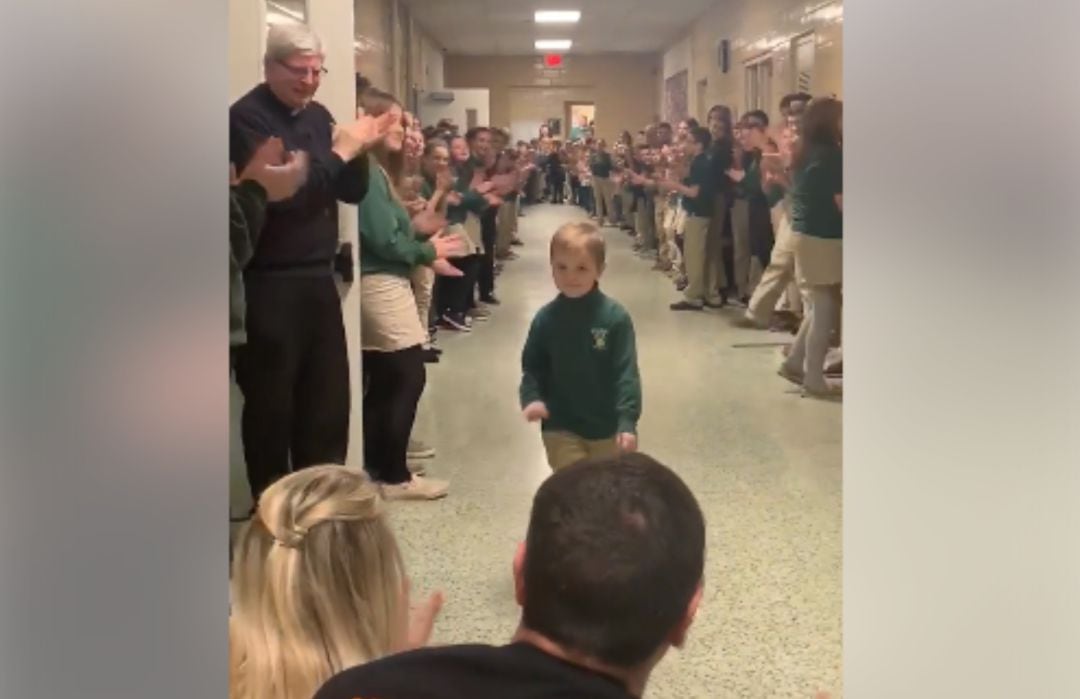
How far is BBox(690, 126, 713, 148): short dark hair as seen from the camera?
29.6ft

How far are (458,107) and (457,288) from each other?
4626mm

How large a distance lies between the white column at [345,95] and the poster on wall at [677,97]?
1096 centimetres

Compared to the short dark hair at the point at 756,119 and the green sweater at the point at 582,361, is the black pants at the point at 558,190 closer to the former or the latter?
the short dark hair at the point at 756,119

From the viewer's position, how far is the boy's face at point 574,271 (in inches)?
116

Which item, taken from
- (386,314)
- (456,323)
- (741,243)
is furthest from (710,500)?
(741,243)

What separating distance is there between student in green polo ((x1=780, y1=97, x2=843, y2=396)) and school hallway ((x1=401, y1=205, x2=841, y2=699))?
0.23 metres

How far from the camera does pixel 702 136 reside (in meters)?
9.09

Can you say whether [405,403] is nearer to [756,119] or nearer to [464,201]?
[464,201]

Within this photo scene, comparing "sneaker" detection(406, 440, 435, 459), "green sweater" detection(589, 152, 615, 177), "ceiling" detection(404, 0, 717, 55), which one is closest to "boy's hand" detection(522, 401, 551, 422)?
"sneaker" detection(406, 440, 435, 459)
